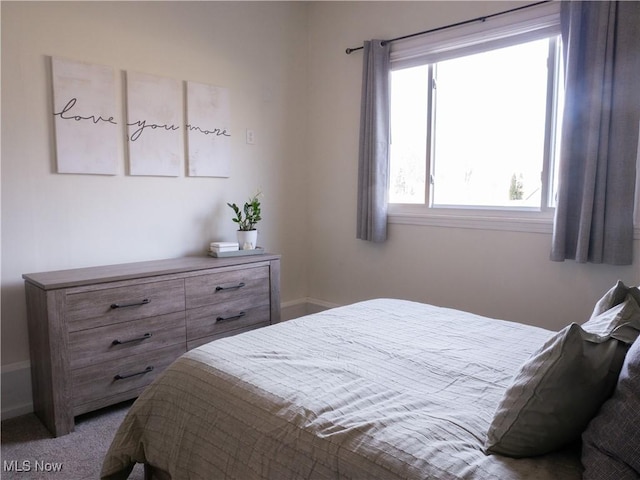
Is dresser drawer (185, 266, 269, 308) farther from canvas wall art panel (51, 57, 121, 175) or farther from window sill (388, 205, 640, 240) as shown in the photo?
window sill (388, 205, 640, 240)

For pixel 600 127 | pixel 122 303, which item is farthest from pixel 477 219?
pixel 122 303

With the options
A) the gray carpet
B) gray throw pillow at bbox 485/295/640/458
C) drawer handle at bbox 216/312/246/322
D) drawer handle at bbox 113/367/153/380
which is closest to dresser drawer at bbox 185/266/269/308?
drawer handle at bbox 216/312/246/322

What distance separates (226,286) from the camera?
2.84 metres

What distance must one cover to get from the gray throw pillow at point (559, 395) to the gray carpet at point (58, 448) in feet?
5.30

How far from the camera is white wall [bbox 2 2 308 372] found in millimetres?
2424

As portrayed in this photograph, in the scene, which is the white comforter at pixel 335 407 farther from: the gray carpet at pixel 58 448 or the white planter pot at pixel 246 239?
the white planter pot at pixel 246 239

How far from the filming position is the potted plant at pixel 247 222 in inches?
126

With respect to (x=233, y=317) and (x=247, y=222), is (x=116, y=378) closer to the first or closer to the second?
(x=233, y=317)

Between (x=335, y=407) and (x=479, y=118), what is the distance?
246cm

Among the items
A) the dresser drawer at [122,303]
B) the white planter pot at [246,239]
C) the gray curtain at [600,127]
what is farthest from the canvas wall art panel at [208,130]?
the gray curtain at [600,127]

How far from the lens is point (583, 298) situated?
2.60 m

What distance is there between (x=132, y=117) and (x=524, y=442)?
2705 mm

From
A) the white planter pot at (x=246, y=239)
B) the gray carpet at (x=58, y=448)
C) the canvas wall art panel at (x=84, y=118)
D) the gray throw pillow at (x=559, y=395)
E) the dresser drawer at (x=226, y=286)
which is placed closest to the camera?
the gray throw pillow at (x=559, y=395)

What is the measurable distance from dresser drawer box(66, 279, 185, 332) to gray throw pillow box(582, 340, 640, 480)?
2.13 meters
